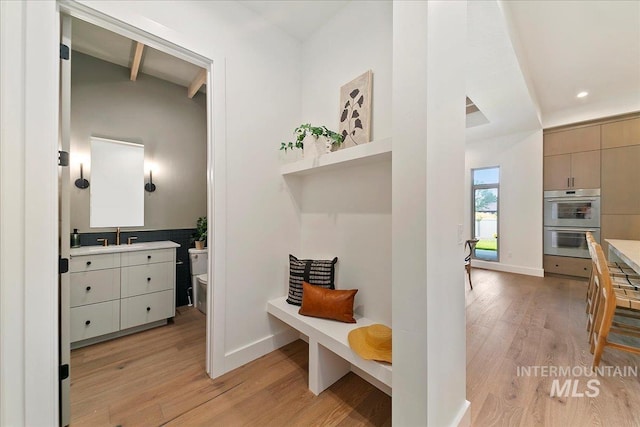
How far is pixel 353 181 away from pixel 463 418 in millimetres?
1628

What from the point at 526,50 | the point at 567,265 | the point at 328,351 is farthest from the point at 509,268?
the point at 328,351

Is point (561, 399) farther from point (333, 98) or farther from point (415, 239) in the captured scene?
point (333, 98)

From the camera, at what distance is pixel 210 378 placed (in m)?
1.79

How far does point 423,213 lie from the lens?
1.01 metres

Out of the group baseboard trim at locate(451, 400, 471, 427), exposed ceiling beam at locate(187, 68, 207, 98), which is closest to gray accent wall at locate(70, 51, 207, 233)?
exposed ceiling beam at locate(187, 68, 207, 98)

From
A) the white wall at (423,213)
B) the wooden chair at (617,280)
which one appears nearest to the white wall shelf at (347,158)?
the white wall at (423,213)

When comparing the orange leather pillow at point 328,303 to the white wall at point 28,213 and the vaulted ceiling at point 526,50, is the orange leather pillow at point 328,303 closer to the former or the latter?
the white wall at point 28,213

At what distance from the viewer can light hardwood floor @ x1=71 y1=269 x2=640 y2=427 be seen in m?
1.45

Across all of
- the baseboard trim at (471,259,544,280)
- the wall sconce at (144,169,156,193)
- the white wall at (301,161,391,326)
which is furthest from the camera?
the baseboard trim at (471,259,544,280)

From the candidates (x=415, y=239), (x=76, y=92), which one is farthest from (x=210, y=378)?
(x=76, y=92)

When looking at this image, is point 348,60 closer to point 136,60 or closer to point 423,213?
point 423,213

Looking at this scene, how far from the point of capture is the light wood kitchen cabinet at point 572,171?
4.17 metres

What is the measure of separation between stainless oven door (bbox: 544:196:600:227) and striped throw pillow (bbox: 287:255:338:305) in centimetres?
496

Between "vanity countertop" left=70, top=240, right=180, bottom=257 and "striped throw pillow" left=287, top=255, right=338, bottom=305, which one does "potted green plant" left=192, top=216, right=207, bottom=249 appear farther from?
"striped throw pillow" left=287, top=255, right=338, bottom=305
